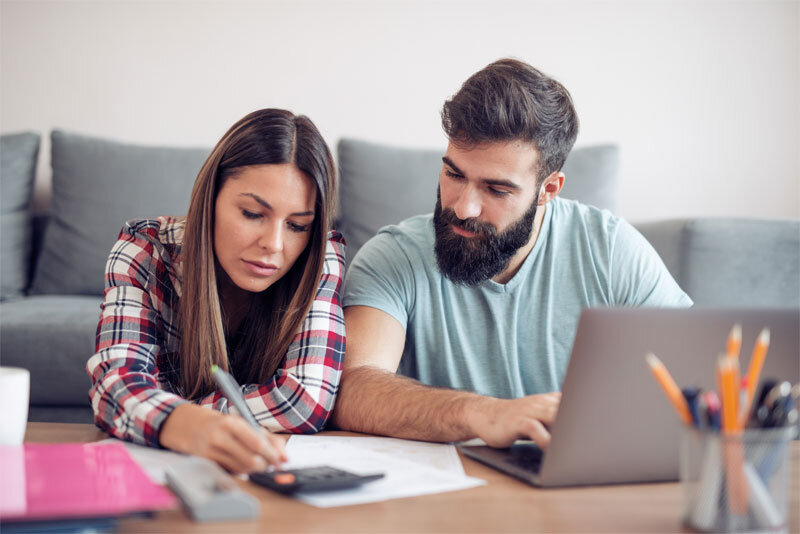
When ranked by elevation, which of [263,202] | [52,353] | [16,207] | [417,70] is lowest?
[52,353]

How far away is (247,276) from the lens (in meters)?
1.13

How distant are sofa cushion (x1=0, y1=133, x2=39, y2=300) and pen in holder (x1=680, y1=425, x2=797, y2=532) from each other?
2.27 m

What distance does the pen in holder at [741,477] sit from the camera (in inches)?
21.3

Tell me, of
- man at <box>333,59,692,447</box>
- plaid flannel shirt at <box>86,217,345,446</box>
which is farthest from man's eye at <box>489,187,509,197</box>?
plaid flannel shirt at <box>86,217,345,446</box>

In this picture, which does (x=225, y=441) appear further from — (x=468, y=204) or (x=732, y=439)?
(x=468, y=204)

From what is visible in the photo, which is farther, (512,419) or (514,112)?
(514,112)

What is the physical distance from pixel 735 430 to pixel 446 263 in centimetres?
78

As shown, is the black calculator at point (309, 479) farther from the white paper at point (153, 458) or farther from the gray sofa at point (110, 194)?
the gray sofa at point (110, 194)

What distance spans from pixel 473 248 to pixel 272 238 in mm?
348

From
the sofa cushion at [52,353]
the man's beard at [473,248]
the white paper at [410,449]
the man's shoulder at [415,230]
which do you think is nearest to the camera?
the white paper at [410,449]

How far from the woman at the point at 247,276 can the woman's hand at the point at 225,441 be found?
0.19m

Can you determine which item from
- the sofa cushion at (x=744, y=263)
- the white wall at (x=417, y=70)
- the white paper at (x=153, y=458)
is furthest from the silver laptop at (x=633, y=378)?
the white wall at (x=417, y=70)

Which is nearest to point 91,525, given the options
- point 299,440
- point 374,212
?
point 299,440

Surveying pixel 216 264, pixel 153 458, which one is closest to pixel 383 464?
pixel 153 458
